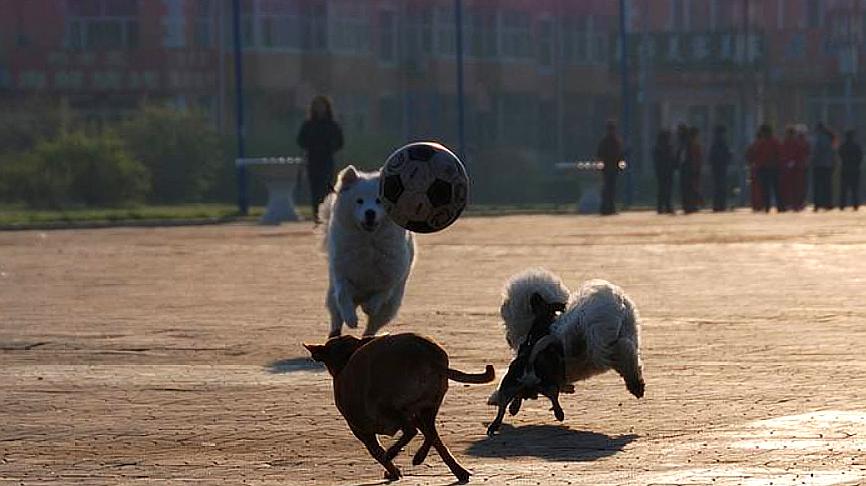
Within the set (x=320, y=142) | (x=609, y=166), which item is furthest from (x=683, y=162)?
(x=320, y=142)

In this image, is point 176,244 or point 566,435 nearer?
point 566,435

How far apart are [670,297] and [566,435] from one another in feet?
26.1

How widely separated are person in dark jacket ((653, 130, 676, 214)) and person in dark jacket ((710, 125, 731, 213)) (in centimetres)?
95

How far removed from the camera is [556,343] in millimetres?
9930

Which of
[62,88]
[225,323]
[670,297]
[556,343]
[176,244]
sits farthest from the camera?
[62,88]

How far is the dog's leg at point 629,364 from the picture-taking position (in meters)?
9.84

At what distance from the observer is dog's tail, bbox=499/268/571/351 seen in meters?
10.4

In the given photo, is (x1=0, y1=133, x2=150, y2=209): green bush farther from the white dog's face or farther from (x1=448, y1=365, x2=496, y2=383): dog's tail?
(x1=448, y1=365, x2=496, y2=383): dog's tail

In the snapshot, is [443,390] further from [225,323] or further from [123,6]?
[123,6]

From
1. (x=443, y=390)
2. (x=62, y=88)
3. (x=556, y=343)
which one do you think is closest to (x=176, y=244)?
(x=556, y=343)

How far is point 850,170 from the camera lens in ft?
141

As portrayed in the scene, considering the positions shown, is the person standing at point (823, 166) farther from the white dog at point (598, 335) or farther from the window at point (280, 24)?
the white dog at point (598, 335)

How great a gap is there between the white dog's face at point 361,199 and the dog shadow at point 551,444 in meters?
4.09

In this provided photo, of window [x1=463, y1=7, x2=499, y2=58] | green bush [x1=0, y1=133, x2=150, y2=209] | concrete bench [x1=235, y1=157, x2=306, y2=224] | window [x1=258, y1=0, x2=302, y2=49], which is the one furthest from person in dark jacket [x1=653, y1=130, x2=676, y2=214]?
window [x1=463, y1=7, x2=499, y2=58]
